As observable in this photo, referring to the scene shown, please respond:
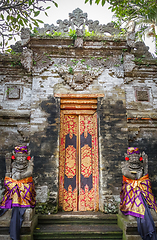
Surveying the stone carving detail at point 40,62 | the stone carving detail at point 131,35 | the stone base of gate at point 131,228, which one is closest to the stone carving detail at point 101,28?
the stone carving detail at point 131,35

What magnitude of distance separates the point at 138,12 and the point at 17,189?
872 cm

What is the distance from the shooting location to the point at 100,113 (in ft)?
20.6

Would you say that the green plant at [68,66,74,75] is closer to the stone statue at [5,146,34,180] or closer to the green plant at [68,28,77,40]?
the green plant at [68,28,77,40]

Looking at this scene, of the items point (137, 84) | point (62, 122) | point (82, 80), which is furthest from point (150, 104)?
point (62, 122)

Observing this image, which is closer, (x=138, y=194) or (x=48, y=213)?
(x=138, y=194)

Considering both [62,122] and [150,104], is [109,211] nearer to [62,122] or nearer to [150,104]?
[62,122]

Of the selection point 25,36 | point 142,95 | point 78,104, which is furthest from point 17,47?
point 142,95

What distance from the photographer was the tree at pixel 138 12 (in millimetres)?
6981

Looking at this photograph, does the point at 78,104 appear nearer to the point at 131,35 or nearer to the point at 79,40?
the point at 79,40

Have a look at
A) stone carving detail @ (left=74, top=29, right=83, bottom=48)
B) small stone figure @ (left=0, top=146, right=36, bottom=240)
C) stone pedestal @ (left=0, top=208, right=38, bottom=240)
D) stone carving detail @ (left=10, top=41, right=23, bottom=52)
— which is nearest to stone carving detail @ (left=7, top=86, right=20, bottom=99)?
stone carving detail @ (left=10, top=41, right=23, bottom=52)

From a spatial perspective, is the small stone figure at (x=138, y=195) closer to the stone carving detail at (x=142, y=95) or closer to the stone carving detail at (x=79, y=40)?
the stone carving detail at (x=142, y=95)

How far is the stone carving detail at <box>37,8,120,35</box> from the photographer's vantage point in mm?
6832

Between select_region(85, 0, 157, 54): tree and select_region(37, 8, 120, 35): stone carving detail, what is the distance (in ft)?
2.64

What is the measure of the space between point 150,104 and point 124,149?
1.95 metres
